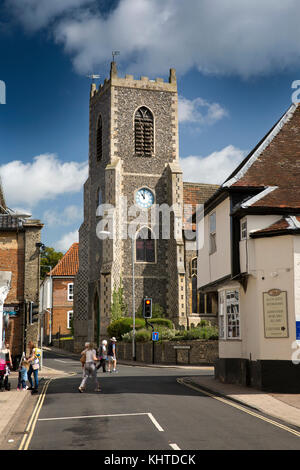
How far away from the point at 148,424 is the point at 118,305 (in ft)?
109

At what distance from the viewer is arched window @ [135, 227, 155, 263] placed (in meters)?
47.1

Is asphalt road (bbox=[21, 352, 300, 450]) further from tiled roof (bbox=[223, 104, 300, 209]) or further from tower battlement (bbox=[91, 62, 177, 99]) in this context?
tower battlement (bbox=[91, 62, 177, 99])

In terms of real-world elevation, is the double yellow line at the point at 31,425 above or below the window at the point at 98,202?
below

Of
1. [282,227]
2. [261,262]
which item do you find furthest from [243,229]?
[282,227]

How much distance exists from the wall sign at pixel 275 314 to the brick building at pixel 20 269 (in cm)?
1643

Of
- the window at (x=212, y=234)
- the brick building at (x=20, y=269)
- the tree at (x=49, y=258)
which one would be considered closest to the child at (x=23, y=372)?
the window at (x=212, y=234)

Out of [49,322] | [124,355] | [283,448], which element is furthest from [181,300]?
[283,448]

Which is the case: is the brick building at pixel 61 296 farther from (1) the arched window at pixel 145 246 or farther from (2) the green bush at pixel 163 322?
(2) the green bush at pixel 163 322

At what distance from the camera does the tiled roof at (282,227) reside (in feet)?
57.6

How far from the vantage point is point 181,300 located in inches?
1796

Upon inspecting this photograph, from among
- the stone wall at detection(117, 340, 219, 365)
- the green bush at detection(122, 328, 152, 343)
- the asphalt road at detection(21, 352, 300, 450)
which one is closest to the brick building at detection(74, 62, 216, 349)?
the green bush at detection(122, 328, 152, 343)

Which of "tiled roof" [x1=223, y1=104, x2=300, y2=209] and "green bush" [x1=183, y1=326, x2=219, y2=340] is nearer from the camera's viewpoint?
"tiled roof" [x1=223, y1=104, x2=300, y2=209]

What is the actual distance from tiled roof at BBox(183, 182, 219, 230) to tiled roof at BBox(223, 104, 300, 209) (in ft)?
86.5

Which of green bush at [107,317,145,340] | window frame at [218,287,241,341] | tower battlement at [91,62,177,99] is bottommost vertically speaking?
green bush at [107,317,145,340]
